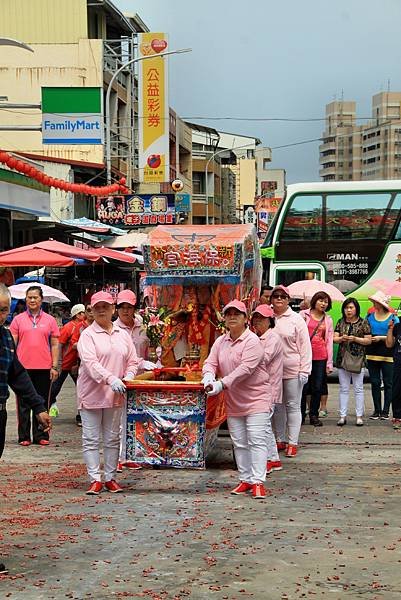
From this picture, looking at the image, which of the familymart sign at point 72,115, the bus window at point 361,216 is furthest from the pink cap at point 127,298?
the familymart sign at point 72,115

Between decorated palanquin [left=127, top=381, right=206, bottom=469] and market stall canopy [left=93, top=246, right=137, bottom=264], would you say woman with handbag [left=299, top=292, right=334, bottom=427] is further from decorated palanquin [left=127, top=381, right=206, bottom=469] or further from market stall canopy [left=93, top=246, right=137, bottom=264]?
market stall canopy [left=93, top=246, right=137, bottom=264]

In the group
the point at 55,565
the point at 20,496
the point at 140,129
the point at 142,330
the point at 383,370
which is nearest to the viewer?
the point at 55,565

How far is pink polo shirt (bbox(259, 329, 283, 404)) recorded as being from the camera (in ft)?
35.0

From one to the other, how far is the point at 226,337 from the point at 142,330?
2.84 m

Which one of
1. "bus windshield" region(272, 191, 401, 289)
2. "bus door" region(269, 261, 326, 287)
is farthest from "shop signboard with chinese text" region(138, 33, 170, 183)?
"bus door" region(269, 261, 326, 287)

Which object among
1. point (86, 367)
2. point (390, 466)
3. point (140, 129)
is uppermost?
point (140, 129)

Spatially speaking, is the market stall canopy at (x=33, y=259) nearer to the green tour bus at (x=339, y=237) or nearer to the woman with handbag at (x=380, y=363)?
the green tour bus at (x=339, y=237)

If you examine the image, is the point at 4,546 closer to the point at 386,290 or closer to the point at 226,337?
the point at 226,337

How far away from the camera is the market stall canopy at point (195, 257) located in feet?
38.9

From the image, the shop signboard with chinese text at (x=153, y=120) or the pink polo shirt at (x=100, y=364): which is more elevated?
the shop signboard with chinese text at (x=153, y=120)

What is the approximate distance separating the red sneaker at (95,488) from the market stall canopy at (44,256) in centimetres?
1112

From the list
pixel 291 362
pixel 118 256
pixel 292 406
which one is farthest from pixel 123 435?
pixel 118 256

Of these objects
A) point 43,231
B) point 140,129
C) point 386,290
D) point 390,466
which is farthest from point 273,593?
point 140,129

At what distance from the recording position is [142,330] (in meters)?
12.4
